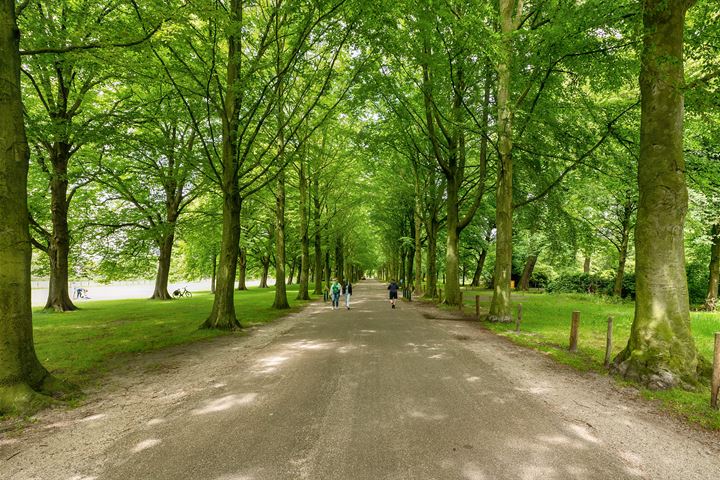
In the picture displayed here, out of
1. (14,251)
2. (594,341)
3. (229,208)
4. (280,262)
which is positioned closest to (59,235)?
(280,262)

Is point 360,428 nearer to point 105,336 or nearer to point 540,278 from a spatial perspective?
point 105,336

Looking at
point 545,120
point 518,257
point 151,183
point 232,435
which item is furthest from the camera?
point 518,257

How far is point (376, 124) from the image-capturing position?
20047mm

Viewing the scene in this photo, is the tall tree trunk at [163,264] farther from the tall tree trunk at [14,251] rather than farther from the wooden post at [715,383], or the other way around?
the wooden post at [715,383]

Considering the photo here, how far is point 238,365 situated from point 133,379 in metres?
1.99

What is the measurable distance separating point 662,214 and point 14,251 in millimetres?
11402

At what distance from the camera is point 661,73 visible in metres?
6.51

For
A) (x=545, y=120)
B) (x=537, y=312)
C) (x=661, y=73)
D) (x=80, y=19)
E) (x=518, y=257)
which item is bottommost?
(x=537, y=312)

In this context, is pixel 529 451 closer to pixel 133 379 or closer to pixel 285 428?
pixel 285 428

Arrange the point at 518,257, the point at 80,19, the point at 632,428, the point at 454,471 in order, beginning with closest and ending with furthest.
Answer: the point at 454,471
the point at 632,428
the point at 80,19
the point at 518,257

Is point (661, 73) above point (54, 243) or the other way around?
above

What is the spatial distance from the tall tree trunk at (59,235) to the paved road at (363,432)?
1678 cm

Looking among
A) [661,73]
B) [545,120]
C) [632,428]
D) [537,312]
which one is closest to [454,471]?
[632,428]

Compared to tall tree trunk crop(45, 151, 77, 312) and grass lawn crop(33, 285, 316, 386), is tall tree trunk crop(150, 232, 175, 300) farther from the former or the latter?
grass lawn crop(33, 285, 316, 386)
